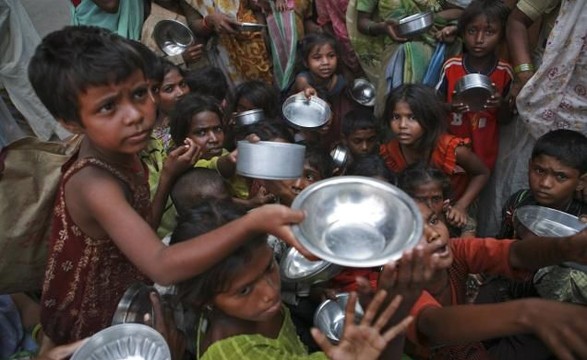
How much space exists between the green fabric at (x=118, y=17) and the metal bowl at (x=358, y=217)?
2722 millimetres

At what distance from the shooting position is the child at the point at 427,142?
2.50 meters

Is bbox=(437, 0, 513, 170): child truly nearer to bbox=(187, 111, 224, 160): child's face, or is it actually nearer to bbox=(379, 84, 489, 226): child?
bbox=(379, 84, 489, 226): child

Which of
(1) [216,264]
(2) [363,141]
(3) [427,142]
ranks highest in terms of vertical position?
(1) [216,264]

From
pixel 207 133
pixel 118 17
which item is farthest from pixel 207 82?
pixel 118 17

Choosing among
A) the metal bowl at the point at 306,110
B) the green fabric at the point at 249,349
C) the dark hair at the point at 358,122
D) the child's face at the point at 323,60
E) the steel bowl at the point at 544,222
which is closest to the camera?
Answer: the green fabric at the point at 249,349

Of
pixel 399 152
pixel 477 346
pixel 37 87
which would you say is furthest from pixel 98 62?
pixel 399 152

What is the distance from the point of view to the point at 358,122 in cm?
288

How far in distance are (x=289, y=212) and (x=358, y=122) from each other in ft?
6.33

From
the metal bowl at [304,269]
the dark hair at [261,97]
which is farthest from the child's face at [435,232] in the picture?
the dark hair at [261,97]

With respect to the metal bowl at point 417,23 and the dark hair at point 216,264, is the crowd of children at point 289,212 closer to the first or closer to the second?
the dark hair at point 216,264

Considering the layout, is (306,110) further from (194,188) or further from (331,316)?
(331,316)

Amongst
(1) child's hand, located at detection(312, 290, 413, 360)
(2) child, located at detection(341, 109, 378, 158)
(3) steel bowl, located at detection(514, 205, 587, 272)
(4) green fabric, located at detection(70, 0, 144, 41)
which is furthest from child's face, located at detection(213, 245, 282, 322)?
(4) green fabric, located at detection(70, 0, 144, 41)

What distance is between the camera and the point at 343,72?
3.55 m

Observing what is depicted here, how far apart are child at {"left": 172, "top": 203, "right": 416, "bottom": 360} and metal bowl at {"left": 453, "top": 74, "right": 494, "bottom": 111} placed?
1.60 meters
